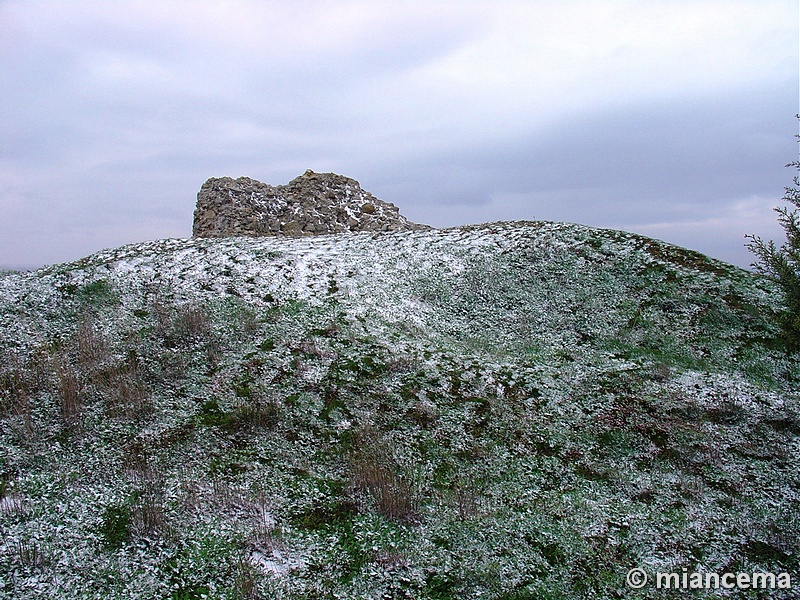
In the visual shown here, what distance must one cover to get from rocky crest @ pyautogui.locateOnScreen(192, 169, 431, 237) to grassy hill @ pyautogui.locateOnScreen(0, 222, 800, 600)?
12.6 meters

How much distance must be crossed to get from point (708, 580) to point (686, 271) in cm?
1579

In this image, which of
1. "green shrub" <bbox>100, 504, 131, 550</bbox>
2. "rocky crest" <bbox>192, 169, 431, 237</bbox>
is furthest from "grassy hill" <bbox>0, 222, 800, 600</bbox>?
"rocky crest" <bbox>192, 169, 431, 237</bbox>

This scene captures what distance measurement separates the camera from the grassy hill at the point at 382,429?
30.2 ft

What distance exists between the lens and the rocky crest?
34781 mm

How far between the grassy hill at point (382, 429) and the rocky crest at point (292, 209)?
1258cm

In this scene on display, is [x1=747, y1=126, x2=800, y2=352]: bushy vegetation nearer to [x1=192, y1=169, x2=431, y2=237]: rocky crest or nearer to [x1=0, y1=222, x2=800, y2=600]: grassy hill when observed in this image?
[x1=0, y1=222, x2=800, y2=600]: grassy hill

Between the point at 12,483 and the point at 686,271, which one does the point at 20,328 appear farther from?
the point at 686,271

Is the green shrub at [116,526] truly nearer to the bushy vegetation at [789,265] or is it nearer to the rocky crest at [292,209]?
the bushy vegetation at [789,265]

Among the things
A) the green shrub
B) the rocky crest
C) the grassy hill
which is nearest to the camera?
the green shrub

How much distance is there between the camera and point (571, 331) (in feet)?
63.1

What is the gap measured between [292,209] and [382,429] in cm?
2620

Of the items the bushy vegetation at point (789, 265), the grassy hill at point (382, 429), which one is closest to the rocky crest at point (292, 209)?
the grassy hill at point (382, 429)

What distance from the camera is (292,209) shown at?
3641 cm

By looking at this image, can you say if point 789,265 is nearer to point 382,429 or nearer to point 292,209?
point 382,429
